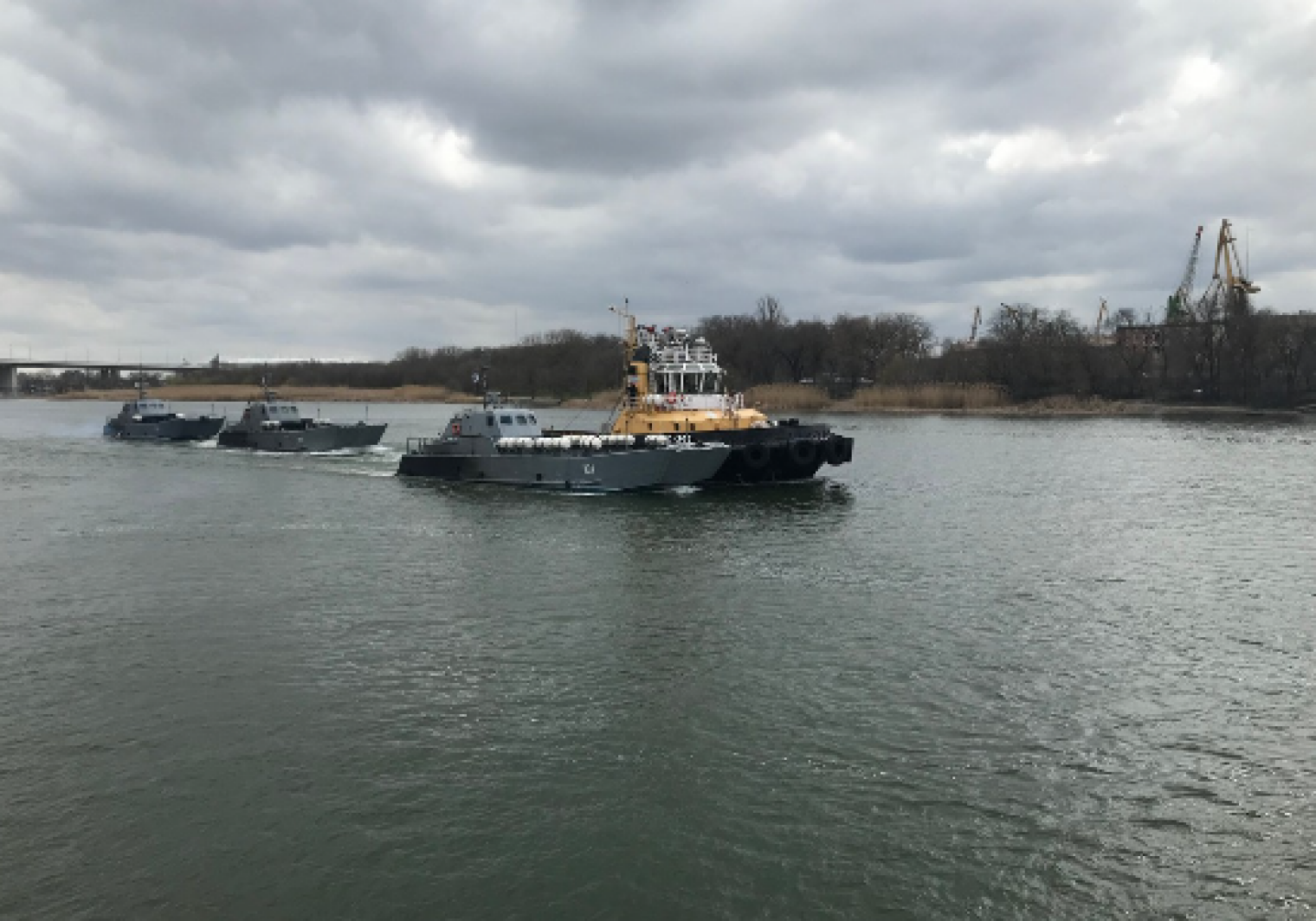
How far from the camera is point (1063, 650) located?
16250mm

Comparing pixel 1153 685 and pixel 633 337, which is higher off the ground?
pixel 633 337

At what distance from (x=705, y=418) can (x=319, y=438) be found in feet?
94.1

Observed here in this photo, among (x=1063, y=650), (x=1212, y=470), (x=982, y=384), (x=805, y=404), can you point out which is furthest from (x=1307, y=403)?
(x=1063, y=650)

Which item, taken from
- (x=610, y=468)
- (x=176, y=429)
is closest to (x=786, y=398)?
(x=176, y=429)

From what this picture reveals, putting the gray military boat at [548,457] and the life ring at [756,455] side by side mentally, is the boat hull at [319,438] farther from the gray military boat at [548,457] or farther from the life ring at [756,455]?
the life ring at [756,455]

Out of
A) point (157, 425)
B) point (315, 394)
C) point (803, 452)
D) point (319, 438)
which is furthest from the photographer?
point (315, 394)

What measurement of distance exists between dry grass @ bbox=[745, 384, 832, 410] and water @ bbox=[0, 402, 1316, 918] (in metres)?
72.0

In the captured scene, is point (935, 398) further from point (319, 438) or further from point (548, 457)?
point (548, 457)

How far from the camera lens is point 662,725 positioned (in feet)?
42.9

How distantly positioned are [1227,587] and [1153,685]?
26.5 ft

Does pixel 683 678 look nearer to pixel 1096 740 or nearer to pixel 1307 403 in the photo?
pixel 1096 740

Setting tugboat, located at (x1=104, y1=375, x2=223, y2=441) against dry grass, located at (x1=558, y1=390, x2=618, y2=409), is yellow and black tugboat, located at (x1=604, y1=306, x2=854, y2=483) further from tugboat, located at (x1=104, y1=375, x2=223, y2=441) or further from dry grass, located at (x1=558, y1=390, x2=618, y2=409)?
dry grass, located at (x1=558, y1=390, x2=618, y2=409)

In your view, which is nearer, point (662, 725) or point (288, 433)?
point (662, 725)

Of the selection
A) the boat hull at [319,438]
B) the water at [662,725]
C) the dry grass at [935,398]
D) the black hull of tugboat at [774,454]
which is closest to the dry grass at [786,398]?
the dry grass at [935,398]
